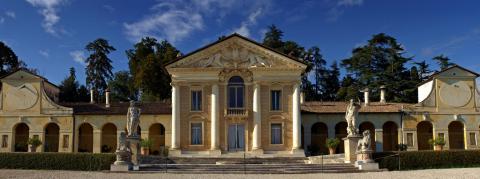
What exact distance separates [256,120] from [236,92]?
2238mm

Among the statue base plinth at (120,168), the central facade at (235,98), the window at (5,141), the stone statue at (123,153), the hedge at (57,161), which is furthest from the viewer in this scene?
the window at (5,141)

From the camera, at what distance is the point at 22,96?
3569cm

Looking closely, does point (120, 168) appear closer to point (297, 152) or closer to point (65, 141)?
point (297, 152)

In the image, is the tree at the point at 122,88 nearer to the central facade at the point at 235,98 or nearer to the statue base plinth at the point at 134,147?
the central facade at the point at 235,98

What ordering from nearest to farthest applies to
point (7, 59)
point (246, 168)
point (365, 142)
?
point (246, 168)
point (365, 142)
point (7, 59)

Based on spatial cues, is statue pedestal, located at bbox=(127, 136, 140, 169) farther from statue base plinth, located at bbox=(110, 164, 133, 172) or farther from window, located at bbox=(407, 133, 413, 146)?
window, located at bbox=(407, 133, 413, 146)

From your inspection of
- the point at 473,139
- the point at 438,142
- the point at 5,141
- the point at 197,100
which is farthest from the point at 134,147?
the point at 473,139

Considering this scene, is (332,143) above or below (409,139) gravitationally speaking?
below

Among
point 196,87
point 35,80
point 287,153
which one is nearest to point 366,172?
point 287,153

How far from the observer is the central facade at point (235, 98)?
33094mm

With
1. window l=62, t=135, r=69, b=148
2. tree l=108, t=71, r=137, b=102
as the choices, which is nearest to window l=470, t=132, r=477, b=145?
window l=62, t=135, r=69, b=148

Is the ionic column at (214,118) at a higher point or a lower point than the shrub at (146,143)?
higher

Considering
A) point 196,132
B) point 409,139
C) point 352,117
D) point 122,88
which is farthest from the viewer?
point 122,88

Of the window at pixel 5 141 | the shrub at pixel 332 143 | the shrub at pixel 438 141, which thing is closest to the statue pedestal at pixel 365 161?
the shrub at pixel 332 143
